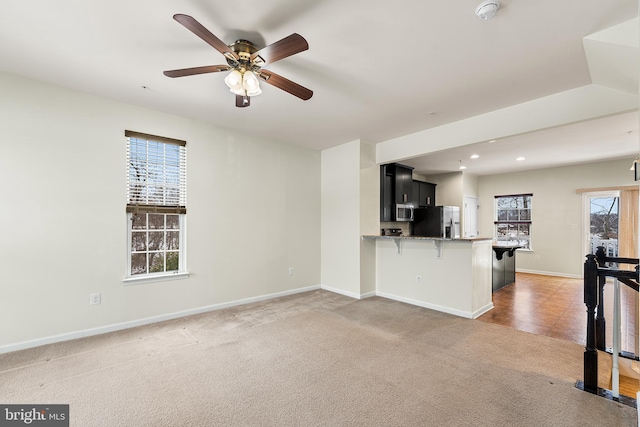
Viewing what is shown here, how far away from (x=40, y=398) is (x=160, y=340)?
3.46 ft

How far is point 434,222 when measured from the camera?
6.23m

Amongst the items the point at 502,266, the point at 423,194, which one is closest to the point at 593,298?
the point at 502,266

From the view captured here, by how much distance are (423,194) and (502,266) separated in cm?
222

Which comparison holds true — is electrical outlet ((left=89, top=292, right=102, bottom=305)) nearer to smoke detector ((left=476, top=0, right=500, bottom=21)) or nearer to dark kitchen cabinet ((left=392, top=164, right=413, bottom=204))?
→ smoke detector ((left=476, top=0, right=500, bottom=21))

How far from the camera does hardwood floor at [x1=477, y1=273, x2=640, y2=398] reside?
3305 mm

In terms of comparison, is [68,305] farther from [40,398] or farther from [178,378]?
[178,378]

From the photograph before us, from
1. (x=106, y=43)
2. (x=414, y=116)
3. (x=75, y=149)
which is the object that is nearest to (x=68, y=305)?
(x=75, y=149)

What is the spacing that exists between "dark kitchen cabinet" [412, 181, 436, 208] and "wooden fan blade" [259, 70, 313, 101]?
423 cm

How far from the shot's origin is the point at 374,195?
5.07m

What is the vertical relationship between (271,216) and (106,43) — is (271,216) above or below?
below

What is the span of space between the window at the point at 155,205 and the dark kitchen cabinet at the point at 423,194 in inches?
177

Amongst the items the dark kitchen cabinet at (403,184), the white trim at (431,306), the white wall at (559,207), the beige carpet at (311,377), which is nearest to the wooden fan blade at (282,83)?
the beige carpet at (311,377)

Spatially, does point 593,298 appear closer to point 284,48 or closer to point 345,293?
point 284,48

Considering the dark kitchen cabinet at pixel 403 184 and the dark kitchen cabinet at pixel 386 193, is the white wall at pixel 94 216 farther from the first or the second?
the dark kitchen cabinet at pixel 403 184
